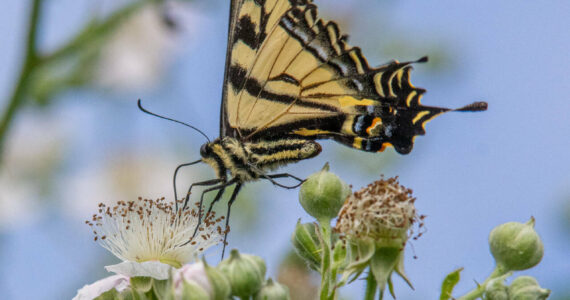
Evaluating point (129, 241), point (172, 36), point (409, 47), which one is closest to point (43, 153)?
point (172, 36)

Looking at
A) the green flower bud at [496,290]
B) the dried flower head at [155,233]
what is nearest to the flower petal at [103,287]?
the dried flower head at [155,233]

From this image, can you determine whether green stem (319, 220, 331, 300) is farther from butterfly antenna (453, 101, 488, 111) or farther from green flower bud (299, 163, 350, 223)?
butterfly antenna (453, 101, 488, 111)

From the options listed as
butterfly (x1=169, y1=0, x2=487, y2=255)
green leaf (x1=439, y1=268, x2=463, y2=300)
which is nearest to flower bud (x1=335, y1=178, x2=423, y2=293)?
green leaf (x1=439, y1=268, x2=463, y2=300)

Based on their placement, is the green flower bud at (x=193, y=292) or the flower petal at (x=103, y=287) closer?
the green flower bud at (x=193, y=292)

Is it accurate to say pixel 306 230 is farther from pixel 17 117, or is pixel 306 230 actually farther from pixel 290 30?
pixel 17 117

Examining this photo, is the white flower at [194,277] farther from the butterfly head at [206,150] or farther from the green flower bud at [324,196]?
the butterfly head at [206,150]

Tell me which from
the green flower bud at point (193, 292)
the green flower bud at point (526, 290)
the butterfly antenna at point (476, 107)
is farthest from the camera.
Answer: the butterfly antenna at point (476, 107)
